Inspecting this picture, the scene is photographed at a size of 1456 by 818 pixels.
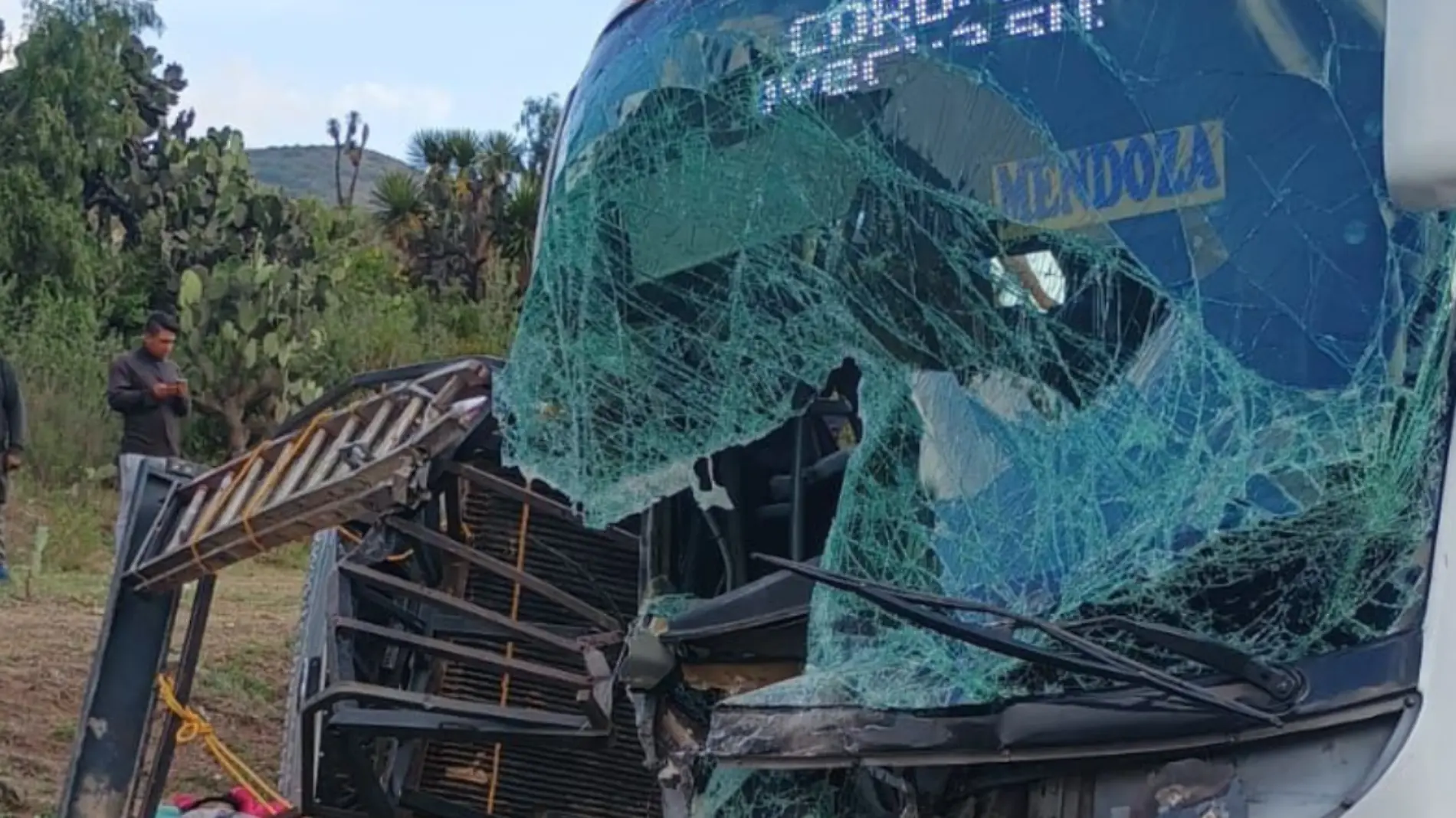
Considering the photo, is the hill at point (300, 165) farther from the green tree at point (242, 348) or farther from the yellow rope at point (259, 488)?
the yellow rope at point (259, 488)

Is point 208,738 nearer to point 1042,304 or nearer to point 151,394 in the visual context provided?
point 151,394

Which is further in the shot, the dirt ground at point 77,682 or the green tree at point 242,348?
the green tree at point 242,348

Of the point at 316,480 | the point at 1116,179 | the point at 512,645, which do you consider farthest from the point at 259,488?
the point at 1116,179

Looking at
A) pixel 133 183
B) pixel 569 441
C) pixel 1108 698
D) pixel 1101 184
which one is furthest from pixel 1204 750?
pixel 133 183

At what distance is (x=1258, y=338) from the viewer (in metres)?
2.98

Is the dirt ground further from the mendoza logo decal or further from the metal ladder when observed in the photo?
the mendoza logo decal

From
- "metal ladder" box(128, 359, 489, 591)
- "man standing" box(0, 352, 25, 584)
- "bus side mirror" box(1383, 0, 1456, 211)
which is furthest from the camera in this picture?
"man standing" box(0, 352, 25, 584)

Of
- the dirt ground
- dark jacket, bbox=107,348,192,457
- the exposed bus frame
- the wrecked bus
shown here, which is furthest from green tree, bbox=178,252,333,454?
the wrecked bus

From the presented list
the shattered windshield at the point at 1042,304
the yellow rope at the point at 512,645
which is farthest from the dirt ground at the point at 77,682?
the shattered windshield at the point at 1042,304

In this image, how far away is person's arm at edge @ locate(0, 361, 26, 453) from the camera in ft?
35.1

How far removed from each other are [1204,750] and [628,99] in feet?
6.52

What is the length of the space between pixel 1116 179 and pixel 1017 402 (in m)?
0.39

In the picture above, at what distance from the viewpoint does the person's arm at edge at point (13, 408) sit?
35.1ft

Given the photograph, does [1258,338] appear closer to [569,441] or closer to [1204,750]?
[1204,750]
